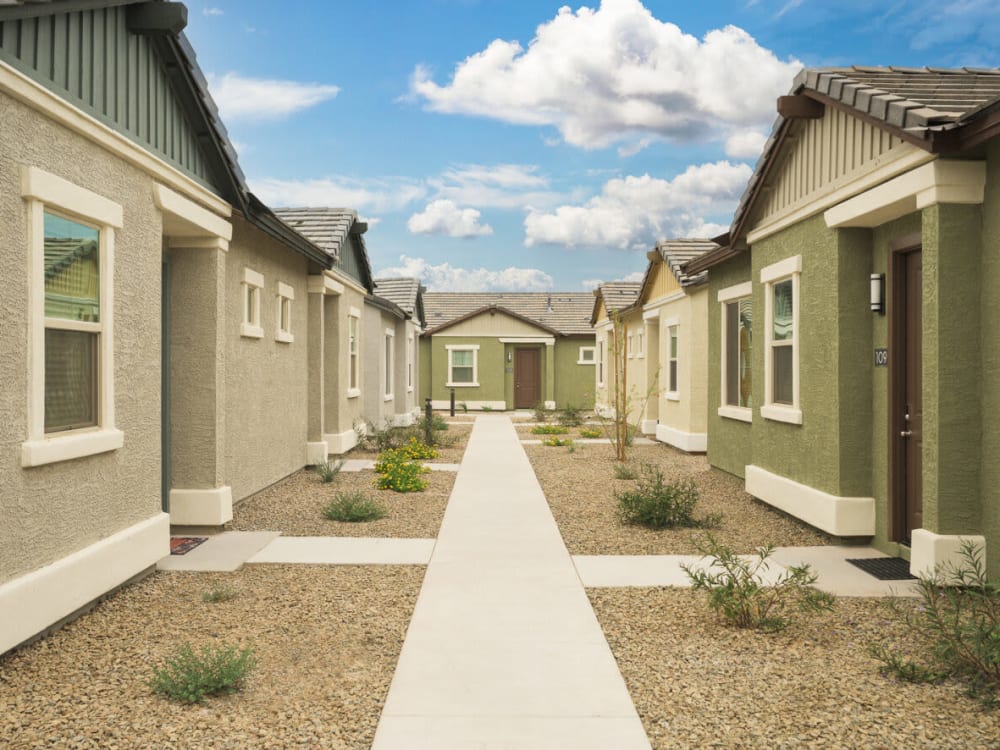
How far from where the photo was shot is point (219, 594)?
5895 millimetres

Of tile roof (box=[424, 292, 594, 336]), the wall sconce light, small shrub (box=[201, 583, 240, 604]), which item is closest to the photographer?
small shrub (box=[201, 583, 240, 604])

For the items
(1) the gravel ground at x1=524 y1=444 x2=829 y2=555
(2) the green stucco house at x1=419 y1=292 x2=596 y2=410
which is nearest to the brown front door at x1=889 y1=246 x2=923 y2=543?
(1) the gravel ground at x1=524 y1=444 x2=829 y2=555

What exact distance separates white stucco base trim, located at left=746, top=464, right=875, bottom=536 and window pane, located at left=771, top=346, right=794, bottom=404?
97 centimetres

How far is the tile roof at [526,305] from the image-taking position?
1369 inches

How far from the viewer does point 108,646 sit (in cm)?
499

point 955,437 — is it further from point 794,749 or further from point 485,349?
point 485,349

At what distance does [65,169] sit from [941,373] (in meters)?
6.45

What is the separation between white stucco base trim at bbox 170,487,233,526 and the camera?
8.09 meters

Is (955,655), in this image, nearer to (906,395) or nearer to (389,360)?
(906,395)

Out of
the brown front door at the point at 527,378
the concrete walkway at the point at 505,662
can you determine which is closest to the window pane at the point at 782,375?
the concrete walkway at the point at 505,662

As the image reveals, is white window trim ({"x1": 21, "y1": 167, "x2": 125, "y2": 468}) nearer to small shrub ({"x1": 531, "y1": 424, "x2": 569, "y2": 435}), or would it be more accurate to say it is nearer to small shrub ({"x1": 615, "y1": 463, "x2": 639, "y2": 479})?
small shrub ({"x1": 615, "y1": 463, "x2": 639, "y2": 479})

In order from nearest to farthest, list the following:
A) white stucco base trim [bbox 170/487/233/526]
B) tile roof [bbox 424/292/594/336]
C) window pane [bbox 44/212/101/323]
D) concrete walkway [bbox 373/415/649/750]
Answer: concrete walkway [bbox 373/415/649/750] < window pane [bbox 44/212/101/323] < white stucco base trim [bbox 170/487/233/526] < tile roof [bbox 424/292/594/336]

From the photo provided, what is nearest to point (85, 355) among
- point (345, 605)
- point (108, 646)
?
point (108, 646)

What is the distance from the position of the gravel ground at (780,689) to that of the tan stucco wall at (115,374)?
3.68 meters
